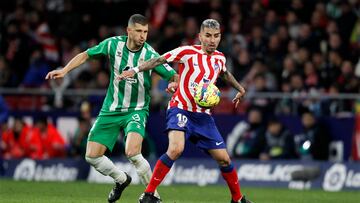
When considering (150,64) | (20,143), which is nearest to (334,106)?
(20,143)

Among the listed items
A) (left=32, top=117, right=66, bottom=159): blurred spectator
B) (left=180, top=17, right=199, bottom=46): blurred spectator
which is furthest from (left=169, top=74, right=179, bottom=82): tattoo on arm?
(left=180, top=17, right=199, bottom=46): blurred spectator

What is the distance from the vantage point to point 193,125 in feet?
41.5

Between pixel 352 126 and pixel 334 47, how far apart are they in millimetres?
1997

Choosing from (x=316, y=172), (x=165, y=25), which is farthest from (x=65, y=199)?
(x=165, y=25)

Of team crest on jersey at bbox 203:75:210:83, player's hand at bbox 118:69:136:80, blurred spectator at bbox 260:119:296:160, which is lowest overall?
blurred spectator at bbox 260:119:296:160

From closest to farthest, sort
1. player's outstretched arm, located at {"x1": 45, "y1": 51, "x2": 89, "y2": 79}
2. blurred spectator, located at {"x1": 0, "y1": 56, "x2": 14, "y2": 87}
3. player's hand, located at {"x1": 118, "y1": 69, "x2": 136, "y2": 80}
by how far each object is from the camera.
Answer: player's hand, located at {"x1": 118, "y1": 69, "x2": 136, "y2": 80}
player's outstretched arm, located at {"x1": 45, "y1": 51, "x2": 89, "y2": 79}
blurred spectator, located at {"x1": 0, "y1": 56, "x2": 14, "y2": 87}

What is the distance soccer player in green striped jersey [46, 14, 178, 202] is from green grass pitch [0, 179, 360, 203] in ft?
2.69

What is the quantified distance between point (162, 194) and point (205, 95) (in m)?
4.06

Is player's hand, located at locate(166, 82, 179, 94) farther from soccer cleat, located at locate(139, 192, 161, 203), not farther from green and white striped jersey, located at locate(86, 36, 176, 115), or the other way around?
soccer cleat, located at locate(139, 192, 161, 203)

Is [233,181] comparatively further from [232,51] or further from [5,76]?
[5,76]

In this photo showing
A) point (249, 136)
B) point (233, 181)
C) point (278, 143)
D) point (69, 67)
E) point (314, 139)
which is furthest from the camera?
point (249, 136)

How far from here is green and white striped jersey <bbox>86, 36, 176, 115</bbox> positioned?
13.4 metres

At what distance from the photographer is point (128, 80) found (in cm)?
1335

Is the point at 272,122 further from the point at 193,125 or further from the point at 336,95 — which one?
the point at 193,125
